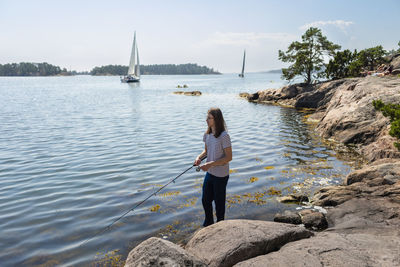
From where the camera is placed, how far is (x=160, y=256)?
4.24m

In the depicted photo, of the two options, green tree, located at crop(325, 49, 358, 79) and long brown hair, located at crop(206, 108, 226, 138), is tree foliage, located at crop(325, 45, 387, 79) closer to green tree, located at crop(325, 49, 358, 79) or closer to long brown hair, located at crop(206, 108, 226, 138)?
green tree, located at crop(325, 49, 358, 79)

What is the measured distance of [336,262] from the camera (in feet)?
15.2

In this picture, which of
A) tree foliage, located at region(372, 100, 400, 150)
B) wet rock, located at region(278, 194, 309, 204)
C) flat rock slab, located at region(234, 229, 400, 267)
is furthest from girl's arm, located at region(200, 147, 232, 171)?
tree foliage, located at region(372, 100, 400, 150)

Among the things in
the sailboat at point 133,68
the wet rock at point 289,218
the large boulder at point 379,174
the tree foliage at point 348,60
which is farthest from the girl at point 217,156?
the sailboat at point 133,68

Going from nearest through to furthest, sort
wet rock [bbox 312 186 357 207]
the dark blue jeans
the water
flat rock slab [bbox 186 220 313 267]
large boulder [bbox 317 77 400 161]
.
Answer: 1. flat rock slab [bbox 186 220 313 267]
2. the dark blue jeans
3. the water
4. wet rock [bbox 312 186 357 207]
5. large boulder [bbox 317 77 400 161]

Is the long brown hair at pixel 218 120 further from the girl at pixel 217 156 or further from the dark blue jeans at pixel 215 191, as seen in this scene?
the dark blue jeans at pixel 215 191

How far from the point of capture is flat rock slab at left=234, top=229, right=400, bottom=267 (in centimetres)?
464

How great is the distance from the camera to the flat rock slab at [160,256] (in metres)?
4.18

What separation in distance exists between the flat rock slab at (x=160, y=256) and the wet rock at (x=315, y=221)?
13.3ft

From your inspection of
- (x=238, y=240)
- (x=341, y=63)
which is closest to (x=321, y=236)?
(x=238, y=240)

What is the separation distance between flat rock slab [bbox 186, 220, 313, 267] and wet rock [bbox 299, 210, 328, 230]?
1859 mm

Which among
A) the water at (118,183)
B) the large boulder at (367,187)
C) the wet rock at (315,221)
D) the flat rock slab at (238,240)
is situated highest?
the flat rock slab at (238,240)

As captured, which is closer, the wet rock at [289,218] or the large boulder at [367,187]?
the wet rock at [289,218]

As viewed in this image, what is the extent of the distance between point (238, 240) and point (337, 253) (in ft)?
5.16
